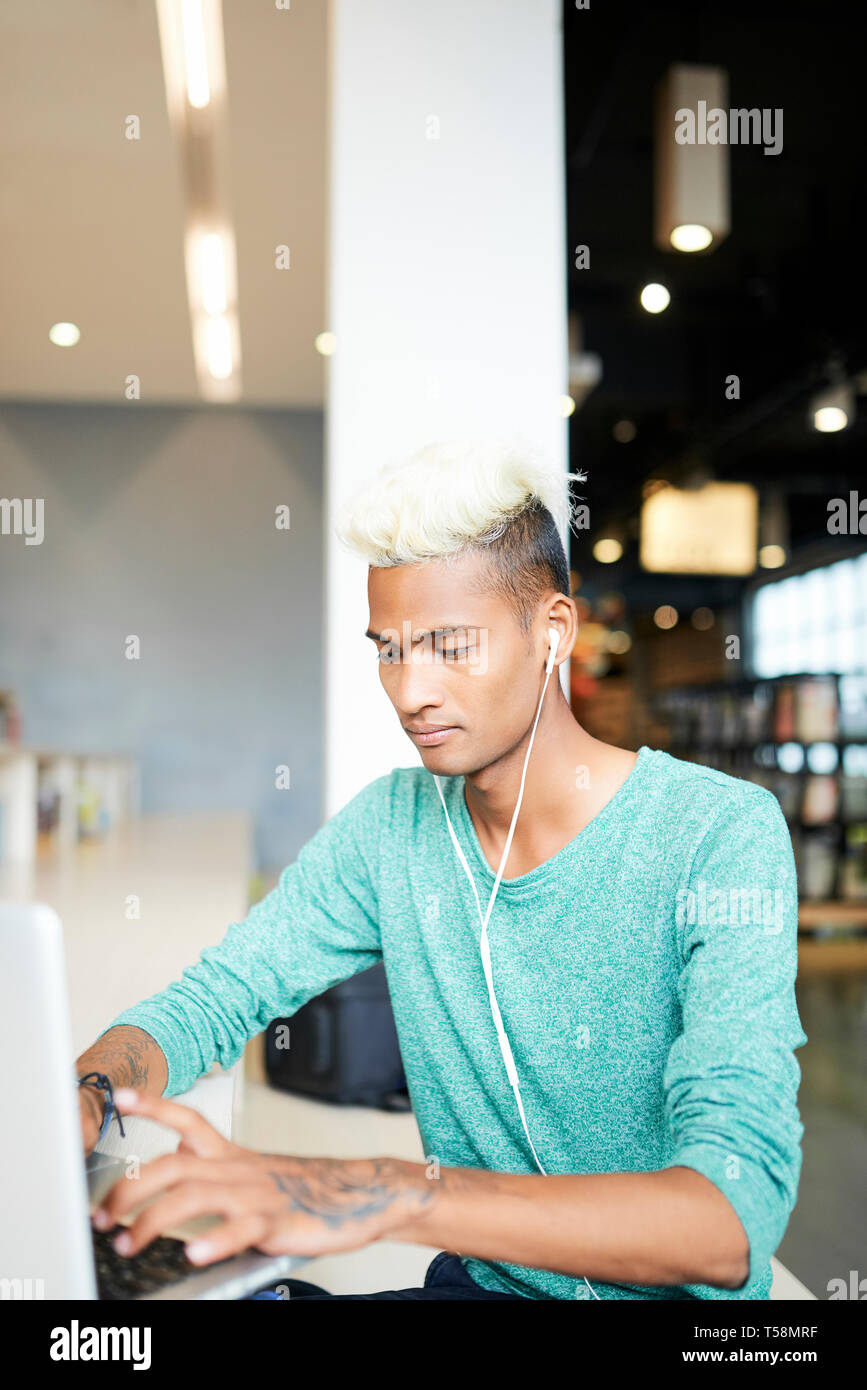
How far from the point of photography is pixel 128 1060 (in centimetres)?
98

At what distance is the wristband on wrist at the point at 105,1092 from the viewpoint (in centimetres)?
87

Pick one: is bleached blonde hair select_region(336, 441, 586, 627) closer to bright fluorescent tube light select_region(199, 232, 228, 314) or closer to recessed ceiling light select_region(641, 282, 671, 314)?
bright fluorescent tube light select_region(199, 232, 228, 314)

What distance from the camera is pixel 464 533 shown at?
1042 mm

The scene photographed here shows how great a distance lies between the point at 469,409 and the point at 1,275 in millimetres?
3568

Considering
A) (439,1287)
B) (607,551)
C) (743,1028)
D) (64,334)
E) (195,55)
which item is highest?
(607,551)

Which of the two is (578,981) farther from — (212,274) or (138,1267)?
(212,274)

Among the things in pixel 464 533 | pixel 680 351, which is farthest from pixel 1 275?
pixel 464 533

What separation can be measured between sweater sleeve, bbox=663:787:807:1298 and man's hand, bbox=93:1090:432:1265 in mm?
208

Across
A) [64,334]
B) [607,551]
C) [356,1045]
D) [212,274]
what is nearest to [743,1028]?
[356,1045]

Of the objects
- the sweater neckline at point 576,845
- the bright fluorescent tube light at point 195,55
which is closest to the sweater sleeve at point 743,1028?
the sweater neckline at point 576,845

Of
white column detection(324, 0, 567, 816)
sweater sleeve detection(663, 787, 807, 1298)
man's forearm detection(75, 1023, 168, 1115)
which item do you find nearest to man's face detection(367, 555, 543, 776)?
sweater sleeve detection(663, 787, 807, 1298)

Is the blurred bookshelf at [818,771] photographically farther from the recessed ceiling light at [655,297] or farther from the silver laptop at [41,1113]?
the silver laptop at [41,1113]

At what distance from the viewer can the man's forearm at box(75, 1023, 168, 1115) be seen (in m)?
0.95

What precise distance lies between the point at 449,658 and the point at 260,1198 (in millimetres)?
528
